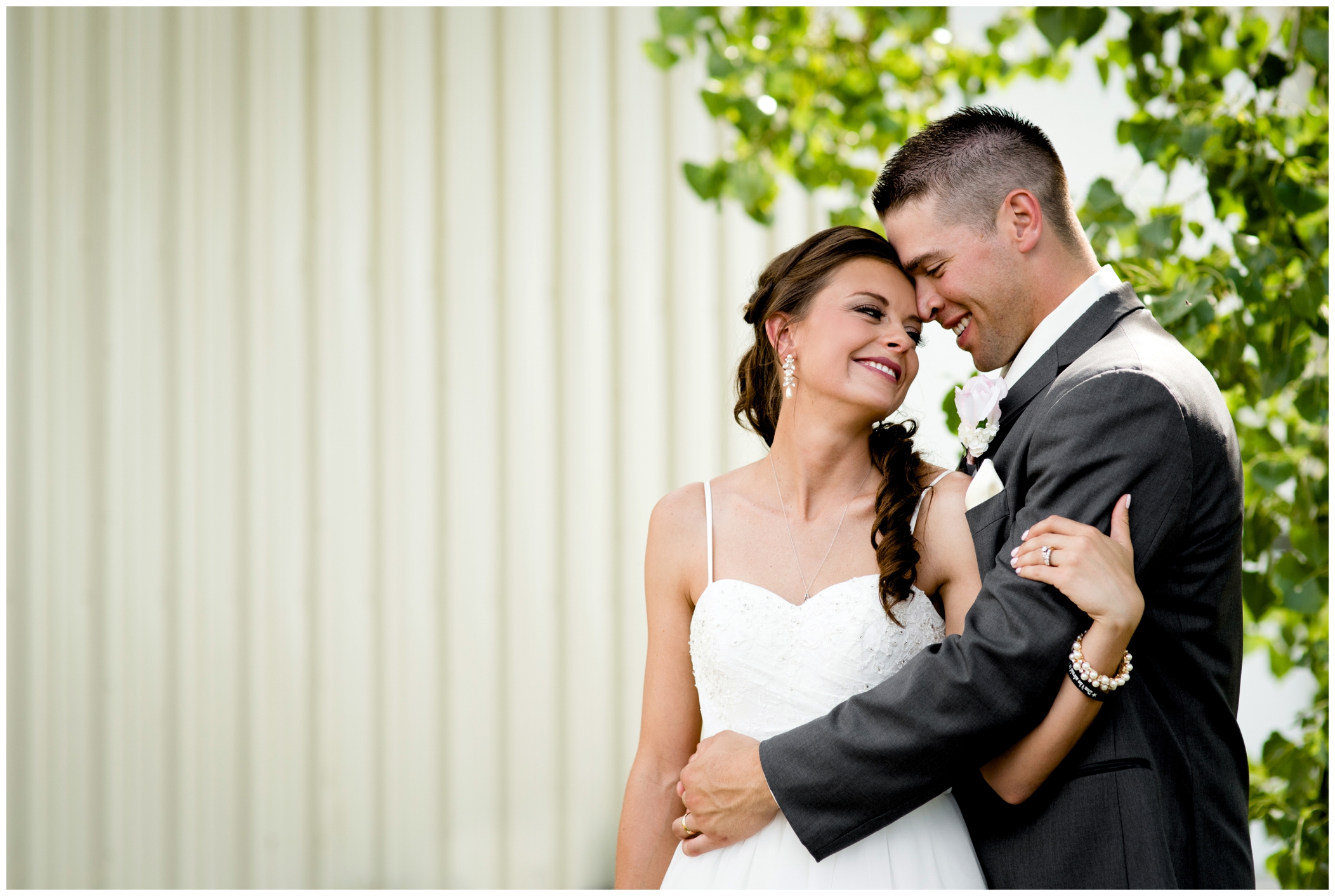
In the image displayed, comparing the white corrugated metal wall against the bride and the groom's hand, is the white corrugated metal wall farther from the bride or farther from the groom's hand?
the groom's hand

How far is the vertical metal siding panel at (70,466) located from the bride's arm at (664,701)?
82.2 inches

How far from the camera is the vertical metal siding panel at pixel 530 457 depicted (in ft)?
9.89

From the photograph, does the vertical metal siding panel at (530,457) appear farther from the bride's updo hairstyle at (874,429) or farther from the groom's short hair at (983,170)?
the groom's short hair at (983,170)

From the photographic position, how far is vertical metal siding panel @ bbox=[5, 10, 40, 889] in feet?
9.48

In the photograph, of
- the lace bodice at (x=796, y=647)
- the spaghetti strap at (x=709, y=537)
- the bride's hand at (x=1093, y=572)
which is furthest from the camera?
the spaghetti strap at (x=709, y=537)

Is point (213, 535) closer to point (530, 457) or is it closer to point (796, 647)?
point (530, 457)

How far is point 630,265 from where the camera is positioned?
3.05 m

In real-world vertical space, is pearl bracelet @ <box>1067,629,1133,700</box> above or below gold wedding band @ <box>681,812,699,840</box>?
above

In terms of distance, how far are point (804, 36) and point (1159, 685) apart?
1.96m

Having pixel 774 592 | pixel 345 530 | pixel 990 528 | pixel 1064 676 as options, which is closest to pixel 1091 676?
pixel 1064 676

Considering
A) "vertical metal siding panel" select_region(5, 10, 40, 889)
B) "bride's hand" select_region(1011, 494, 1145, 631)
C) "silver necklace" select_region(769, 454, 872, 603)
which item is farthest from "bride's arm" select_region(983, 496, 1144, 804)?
"vertical metal siding panel" select_region(5, 10, 40, 889)

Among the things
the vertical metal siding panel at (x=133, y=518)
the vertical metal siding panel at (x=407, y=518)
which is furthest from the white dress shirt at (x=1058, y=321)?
the vertical metal siding panel at (x=133, y=518)

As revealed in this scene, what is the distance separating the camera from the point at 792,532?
1.57 metres

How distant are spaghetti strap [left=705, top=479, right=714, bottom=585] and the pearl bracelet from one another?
558mm
